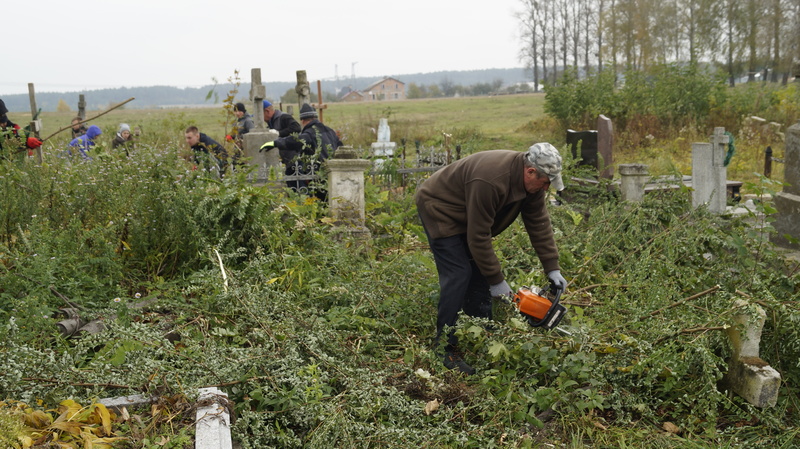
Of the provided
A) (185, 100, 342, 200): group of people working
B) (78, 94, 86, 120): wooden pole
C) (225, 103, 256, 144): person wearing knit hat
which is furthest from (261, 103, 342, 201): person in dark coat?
(78, 94, 86, 120): wooden pole

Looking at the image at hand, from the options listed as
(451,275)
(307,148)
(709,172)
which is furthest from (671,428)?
(307,148)

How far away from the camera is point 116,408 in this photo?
3459mm

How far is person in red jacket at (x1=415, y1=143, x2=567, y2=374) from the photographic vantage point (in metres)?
4.26

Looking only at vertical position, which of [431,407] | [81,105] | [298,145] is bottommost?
[431,407]

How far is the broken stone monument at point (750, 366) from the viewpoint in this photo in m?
3.89

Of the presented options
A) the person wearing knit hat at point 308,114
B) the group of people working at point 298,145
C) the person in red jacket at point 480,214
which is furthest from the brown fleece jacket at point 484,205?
the person wearing knit hat at point 308,114

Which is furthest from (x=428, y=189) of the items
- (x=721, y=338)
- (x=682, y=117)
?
(x=682, y=117)

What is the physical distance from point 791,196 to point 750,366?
2.71 m

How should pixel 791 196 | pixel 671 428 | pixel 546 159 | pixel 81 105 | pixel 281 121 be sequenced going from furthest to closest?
pixel 81 105
pixel 281 121
pixel 791 196
pixel 546 159
pixel 671 428

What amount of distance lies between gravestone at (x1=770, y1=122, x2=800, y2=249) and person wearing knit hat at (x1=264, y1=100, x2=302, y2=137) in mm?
6040

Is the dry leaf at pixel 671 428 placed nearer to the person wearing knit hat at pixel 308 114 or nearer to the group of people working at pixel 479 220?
the group of people working at pixel 479 220

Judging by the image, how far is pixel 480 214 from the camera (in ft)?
14.0

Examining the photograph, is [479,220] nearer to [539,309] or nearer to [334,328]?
[539,309]

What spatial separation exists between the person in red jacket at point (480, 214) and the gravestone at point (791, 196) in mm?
2707
